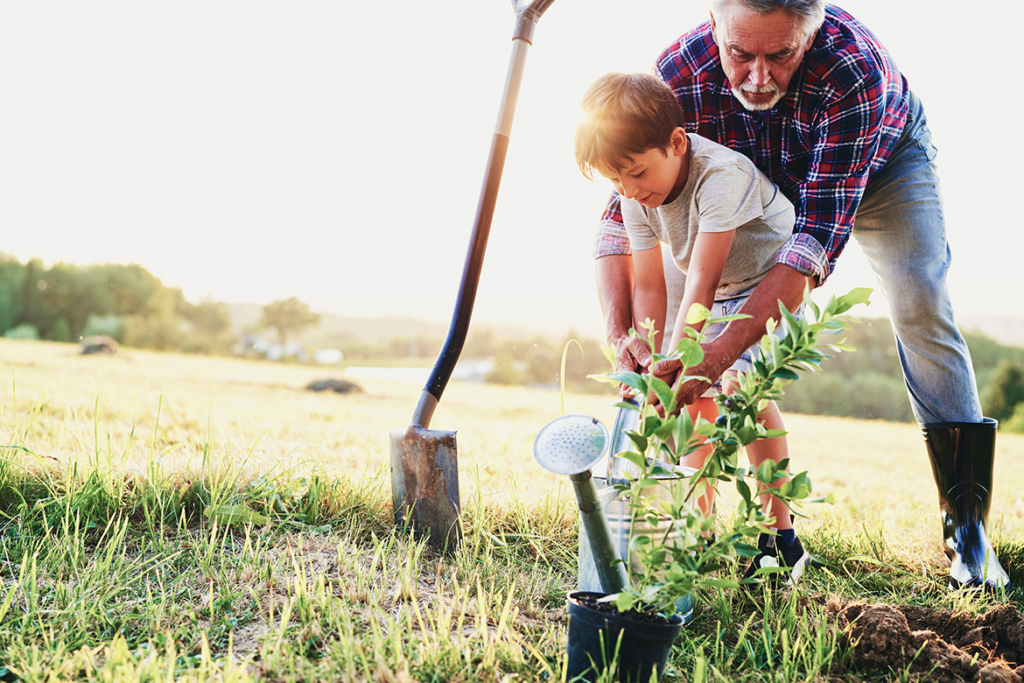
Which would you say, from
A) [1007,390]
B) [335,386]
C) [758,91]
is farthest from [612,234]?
[1007,390]

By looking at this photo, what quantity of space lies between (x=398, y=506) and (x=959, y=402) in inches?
70.4

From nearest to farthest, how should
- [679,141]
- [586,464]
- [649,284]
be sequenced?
[586,464]
[679,141]
[649,284]

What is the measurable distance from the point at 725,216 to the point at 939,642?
43.6 inches

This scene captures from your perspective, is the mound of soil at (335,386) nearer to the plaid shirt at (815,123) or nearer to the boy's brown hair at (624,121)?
the plaid shirt at (815,123)

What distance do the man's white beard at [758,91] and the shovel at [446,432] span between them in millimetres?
734

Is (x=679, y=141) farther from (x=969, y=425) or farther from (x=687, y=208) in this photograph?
(x=969, y=425)

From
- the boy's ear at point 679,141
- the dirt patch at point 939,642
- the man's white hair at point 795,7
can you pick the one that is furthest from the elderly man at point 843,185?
the dirt patch at point 939,642

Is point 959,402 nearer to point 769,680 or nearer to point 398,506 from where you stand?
point 769,680

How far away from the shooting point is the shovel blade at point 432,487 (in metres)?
1.91

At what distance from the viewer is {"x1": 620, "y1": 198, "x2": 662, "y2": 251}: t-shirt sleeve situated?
1931mm

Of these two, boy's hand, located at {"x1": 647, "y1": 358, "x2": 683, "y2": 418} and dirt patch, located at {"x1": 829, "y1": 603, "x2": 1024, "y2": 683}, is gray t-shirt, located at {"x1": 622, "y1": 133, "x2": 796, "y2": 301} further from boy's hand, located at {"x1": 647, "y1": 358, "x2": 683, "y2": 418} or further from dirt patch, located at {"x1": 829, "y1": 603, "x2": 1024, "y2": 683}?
dirt patch, located at {"x1": 829, "y1": 603, "x2": 1024, "y2": 683}

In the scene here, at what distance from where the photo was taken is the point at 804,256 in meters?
1.62

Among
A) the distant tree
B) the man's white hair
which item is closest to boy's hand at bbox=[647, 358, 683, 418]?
the man's white hair

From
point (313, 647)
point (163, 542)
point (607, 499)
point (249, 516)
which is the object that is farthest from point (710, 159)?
point (163, 542)
